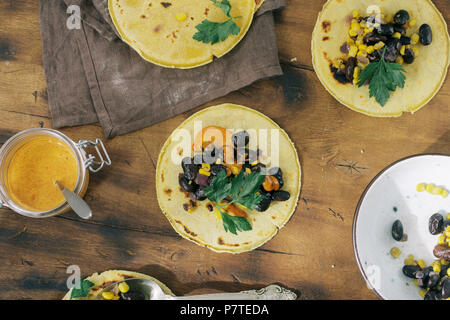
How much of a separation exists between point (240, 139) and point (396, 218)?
79 cm

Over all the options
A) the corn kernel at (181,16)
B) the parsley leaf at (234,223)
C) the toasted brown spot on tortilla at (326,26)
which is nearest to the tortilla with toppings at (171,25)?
the corn kernel at (181,16)

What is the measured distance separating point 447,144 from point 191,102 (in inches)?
49.2

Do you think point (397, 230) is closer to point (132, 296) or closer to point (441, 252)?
point (441, 252)

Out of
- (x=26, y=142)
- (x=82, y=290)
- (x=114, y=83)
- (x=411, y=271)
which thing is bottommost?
(x=82, y=290)

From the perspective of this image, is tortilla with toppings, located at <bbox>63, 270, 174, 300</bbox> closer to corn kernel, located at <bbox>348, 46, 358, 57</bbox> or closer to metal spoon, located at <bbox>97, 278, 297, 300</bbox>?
metal spoon, located at <bbox>97, 278, 297, 300</bbox>

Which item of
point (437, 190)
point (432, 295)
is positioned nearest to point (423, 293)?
point (432, 295)

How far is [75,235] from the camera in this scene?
6.08ft

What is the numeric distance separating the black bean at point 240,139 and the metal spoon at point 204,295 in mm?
682

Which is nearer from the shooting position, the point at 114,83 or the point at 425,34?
the point at 425,34

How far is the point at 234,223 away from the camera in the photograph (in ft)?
5.52

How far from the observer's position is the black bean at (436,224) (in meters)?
1.70

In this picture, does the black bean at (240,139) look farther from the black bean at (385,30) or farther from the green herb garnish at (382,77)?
the black bean at (385,30)

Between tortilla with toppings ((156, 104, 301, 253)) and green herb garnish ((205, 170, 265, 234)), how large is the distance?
45 millimetres
